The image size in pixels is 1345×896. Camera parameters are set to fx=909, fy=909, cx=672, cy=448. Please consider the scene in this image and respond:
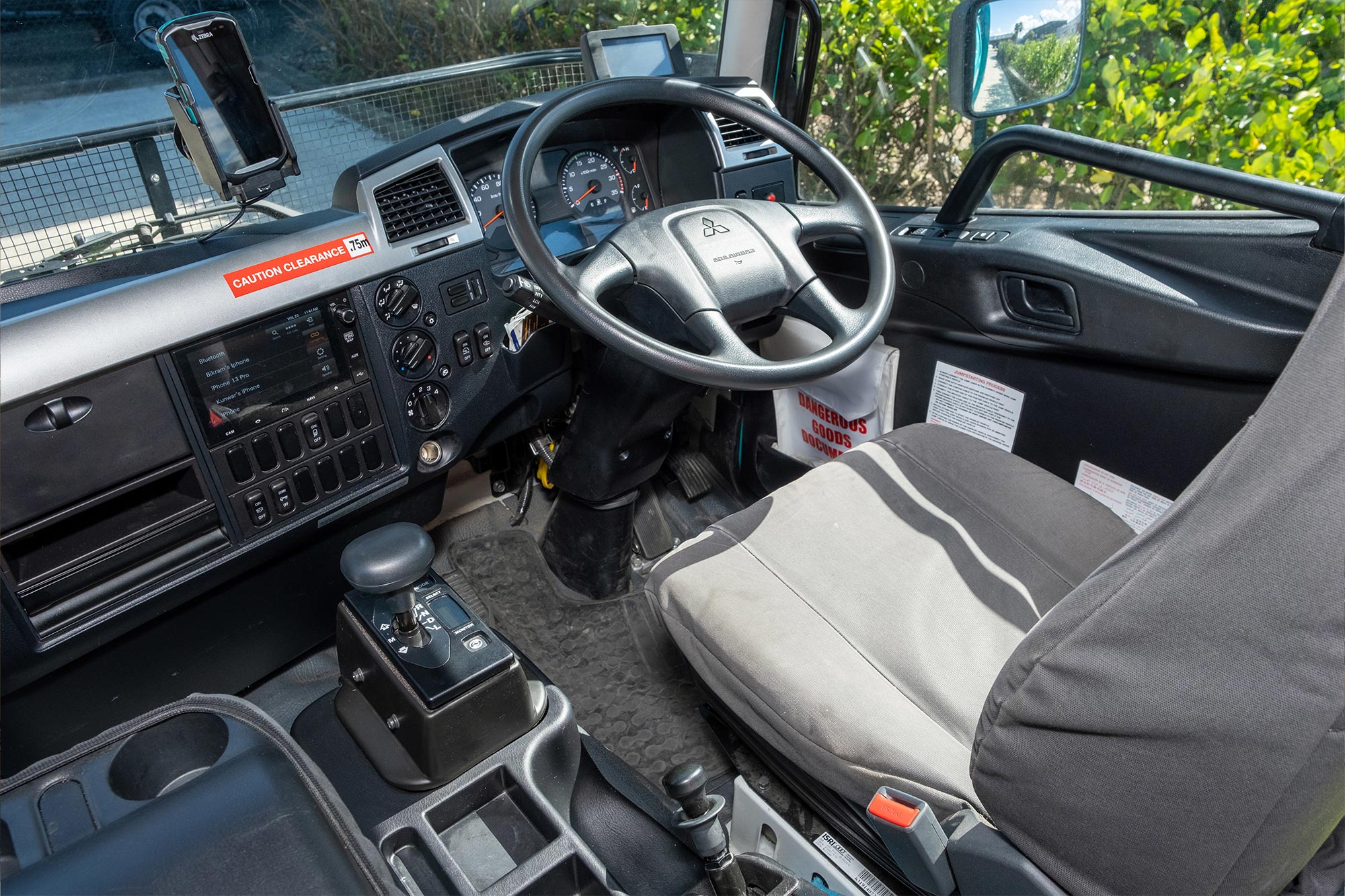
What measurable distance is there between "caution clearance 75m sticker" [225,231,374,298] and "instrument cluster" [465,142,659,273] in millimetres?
232

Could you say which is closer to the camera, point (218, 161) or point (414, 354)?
point (218, 161)

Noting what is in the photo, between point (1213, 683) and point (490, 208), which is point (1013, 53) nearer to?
point (490, 208)

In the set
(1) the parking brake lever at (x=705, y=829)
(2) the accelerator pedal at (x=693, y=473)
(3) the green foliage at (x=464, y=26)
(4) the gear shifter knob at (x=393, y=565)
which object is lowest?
(2) the accelerator pedal at (x=693, y=473)

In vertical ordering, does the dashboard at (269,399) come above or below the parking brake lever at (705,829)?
above

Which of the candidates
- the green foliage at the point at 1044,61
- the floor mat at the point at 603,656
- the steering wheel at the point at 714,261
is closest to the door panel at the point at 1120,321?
the green foliage at the point at 1044,61

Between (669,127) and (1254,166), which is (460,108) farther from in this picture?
(1254,166)

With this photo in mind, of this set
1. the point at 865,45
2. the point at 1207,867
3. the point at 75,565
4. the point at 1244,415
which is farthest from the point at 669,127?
the point at 1207,867

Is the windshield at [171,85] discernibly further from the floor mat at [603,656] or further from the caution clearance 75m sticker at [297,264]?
the floor mat at [603,656]

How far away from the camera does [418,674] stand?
1069 mm

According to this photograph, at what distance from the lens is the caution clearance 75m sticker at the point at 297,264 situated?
1.19 m

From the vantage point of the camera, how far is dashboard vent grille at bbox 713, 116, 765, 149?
1714 mm

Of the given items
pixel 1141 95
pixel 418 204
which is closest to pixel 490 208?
pixel 418 204

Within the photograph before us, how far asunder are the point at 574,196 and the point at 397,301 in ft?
1.44

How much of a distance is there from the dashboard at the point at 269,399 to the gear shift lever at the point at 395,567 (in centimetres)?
33
